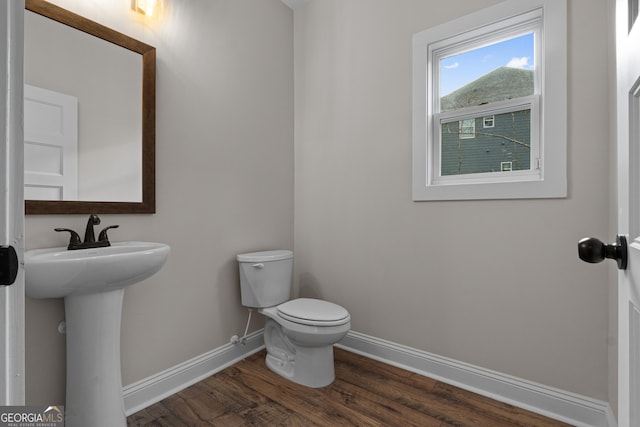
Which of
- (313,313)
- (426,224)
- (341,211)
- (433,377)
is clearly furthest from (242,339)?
(426,224)

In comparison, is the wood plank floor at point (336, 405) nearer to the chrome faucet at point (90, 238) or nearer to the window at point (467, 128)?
the chrome faucet at point (90, 238)

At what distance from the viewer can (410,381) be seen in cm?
186

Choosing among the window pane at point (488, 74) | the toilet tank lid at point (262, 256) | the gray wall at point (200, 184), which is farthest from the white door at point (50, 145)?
the window pane at point (488, 74)

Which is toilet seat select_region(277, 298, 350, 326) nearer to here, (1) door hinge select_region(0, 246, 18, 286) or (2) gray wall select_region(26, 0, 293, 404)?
(2) gray wall select_region(26, 0, 293, 404)

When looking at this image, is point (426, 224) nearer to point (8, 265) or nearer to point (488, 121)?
point (488, 121)

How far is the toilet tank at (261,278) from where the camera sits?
6.61 ft

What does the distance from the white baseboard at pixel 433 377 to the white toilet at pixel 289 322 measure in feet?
1.04

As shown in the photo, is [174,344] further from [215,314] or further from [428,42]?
[428,42]

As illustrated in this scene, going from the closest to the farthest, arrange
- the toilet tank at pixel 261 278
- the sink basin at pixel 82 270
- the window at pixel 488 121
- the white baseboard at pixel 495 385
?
1. the sink basin at pixel 82 270
2. the white baseboard at pixel 495 385
3. the window at pixel 488 121
4. the toilet tank at pixel 261 278

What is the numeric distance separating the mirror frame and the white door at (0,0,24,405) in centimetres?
107

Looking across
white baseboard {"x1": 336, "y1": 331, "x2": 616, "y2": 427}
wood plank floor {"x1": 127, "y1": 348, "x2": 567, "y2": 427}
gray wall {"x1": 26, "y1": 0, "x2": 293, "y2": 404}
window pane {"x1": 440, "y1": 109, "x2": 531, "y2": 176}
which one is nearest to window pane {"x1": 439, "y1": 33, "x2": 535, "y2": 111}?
window pane {"x1": 440, "y1": 109, "x2": 531, "y2": 176}

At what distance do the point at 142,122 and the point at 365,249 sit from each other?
151cm

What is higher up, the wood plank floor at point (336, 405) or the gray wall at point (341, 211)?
the gray wall at point (341, 211)

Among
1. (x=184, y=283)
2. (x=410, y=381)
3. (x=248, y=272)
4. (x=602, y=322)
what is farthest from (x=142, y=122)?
(x=602, y=322)
